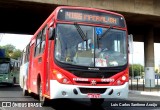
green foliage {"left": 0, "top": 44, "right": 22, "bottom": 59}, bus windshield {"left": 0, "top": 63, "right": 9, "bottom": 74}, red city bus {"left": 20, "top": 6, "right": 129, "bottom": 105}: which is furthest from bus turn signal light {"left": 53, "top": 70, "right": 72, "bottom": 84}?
green foliage {"left": 0, "top": 44, "right": 22, "bottom": 59}

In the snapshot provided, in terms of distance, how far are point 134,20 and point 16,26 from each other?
1339cm

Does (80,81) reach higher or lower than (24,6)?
lower

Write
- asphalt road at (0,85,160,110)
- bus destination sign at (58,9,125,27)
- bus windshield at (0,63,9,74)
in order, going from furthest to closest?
1. bus windshield at (0,63,9,74)
2. asphalt road at (0,85,160,110)
3. bus destination sign at (58,9,125,27)

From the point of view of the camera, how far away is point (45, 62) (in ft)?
38.2

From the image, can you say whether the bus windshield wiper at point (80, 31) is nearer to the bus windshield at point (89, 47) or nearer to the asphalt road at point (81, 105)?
the bus windshield at point (89, 47)

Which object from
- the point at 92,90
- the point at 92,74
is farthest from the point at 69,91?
the point at 92,74

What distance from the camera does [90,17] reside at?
1137cm

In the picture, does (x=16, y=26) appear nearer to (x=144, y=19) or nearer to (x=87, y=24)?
(x=144, y=19)

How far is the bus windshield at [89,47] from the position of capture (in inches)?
418

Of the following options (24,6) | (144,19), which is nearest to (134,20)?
(144,19)

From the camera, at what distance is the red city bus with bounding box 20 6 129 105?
10.5 meters

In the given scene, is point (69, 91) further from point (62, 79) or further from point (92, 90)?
point (92, 90)

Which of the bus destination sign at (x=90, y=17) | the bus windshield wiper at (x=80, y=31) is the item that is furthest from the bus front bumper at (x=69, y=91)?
the bus destination sign at (x=90, y=17)

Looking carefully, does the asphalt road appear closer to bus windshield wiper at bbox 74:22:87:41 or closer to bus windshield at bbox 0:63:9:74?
bus windshield wiper at bbox 74:22:87:41
